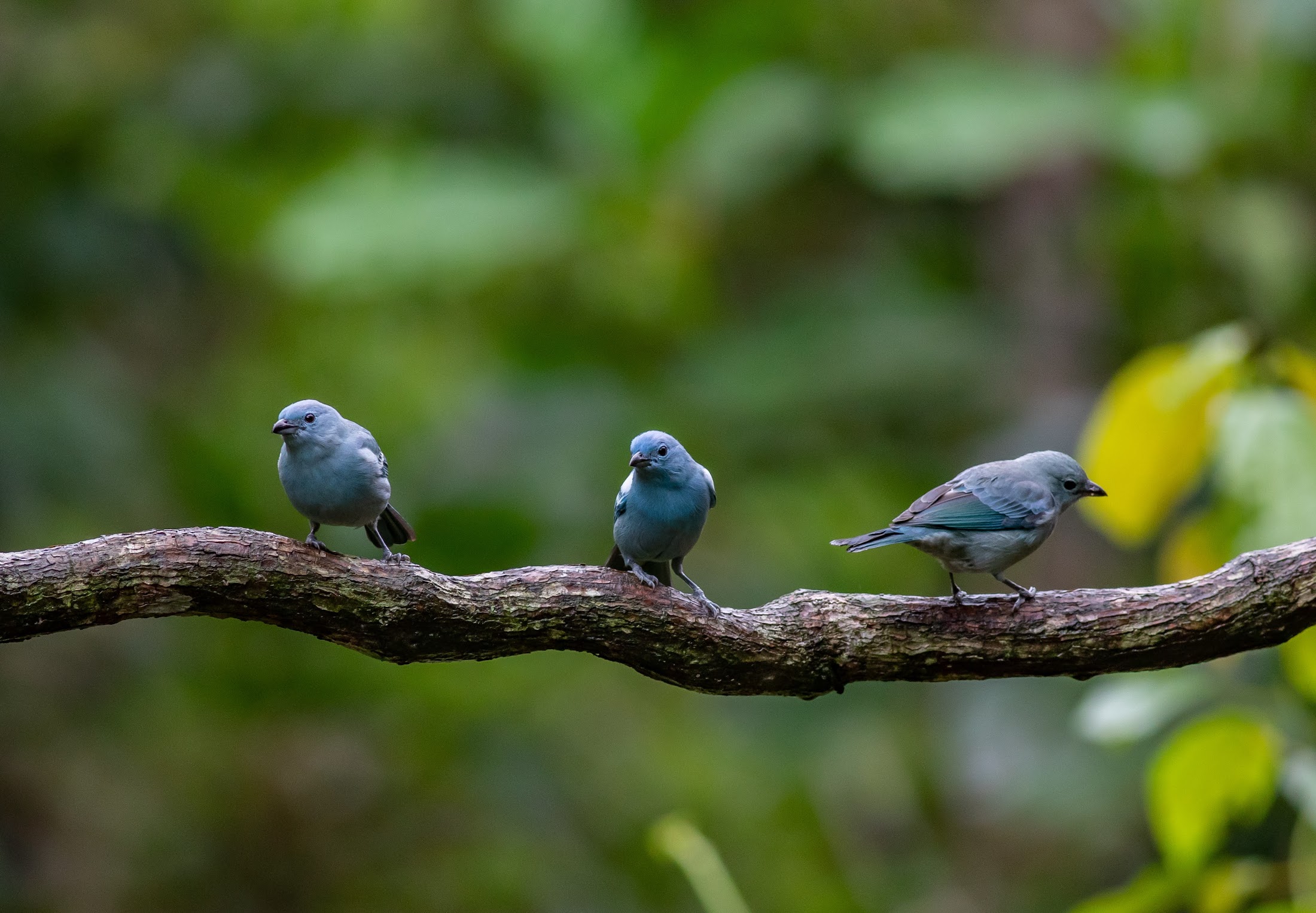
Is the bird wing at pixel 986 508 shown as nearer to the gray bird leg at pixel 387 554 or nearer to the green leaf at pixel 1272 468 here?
the green leaf at pixel 1272 468

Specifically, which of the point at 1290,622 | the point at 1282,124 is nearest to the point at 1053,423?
the point at 1282,124

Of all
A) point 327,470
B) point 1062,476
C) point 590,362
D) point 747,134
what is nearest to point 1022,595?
point 1062,476

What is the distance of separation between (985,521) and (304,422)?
1.66 m

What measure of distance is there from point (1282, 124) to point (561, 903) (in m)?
6.17

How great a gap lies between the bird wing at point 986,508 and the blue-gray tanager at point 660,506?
0.51 metres

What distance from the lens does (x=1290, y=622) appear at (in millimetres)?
3500

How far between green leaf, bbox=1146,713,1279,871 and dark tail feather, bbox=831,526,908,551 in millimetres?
1154

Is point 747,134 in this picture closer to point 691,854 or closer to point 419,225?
point 419,225

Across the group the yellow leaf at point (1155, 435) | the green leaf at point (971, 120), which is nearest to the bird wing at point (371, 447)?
the yellow leaf at point (1155, 435)

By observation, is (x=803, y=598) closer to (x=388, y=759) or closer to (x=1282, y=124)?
(x=388, y=759)

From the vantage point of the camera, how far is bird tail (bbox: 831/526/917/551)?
326cm

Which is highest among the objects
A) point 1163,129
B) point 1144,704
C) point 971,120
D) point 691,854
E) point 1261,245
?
point 971,120

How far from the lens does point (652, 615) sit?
3.36 metres

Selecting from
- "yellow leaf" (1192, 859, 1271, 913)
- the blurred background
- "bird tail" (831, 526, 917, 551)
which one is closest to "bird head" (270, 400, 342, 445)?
"bird tail" (831, 526, 917, 551)
